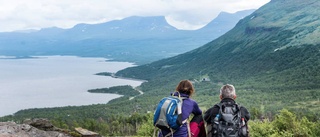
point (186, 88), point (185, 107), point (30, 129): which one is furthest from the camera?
point (30, 129)

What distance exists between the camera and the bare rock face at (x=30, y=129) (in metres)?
15.4

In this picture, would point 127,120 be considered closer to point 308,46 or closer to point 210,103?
point 210,103

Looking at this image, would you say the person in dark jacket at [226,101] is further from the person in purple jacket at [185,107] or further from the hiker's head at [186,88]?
the hiker's head at [186,88]

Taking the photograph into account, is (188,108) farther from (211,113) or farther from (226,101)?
(226,101)

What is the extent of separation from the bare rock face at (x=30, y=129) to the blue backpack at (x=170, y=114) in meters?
8.81

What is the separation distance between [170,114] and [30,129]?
406 inches

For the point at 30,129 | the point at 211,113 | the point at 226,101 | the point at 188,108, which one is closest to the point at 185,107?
the point at 188,108

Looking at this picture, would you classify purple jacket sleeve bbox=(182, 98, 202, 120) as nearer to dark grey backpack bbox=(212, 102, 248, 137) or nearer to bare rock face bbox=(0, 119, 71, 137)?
dark grey backpack bbox=(212, 102, 248, 137)

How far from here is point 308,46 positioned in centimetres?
19138

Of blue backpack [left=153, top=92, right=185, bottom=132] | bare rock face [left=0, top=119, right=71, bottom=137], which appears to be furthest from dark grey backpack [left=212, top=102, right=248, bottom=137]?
bare rock face [left=0, top=119, right=71, bottom=137]

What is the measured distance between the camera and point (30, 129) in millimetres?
16781

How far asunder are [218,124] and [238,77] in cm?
18431

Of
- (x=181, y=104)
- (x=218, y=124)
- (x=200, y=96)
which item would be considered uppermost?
(x=181, y=104)

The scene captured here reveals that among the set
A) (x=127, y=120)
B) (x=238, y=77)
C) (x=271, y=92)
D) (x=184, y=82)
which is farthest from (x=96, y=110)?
(x=184, y=82)
